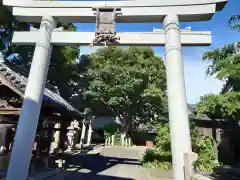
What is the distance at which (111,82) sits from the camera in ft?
79.2

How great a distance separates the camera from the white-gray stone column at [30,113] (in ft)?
17.1

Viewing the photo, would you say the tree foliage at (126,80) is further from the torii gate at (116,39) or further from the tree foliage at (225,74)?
the torii gate at (116,39)

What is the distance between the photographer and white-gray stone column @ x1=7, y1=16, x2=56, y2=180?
521 cm

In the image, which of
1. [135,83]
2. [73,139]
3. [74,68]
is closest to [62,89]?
[74,68]

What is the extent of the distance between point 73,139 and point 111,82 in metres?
6.89

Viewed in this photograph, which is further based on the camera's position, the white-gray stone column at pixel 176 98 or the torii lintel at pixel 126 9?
the torii lintel at pixel 126 9

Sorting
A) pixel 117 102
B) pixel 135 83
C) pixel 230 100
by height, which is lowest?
pixel 230 100

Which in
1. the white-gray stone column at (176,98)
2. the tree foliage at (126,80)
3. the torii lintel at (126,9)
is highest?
the tree foliage at (126,80)

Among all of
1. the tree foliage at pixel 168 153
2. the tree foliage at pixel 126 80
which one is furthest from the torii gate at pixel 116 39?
the tree foliage at pixel 126 80

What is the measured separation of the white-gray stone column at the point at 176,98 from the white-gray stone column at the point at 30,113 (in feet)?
10.3

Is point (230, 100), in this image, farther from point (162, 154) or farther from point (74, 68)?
point (74, 68)

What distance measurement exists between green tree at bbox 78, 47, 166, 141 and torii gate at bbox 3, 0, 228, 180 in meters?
16.6

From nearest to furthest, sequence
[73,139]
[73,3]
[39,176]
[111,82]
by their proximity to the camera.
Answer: [73,3], [39,176], [73,139], [111,82]

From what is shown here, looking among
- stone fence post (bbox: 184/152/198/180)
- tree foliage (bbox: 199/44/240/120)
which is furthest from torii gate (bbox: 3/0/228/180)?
tree foliage (bbox: 199/44/240/120)
